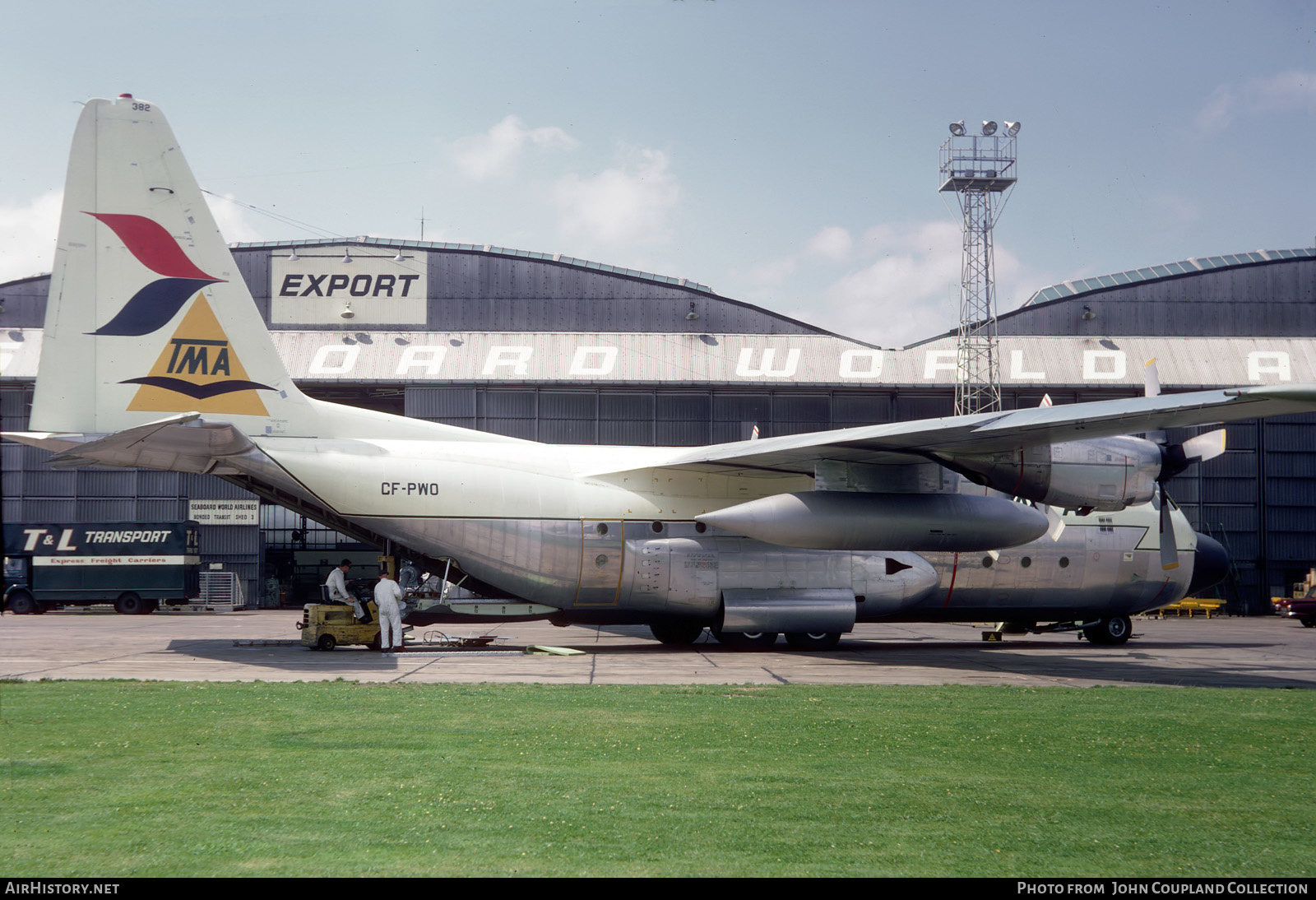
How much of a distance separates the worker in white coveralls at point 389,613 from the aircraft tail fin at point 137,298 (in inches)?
138

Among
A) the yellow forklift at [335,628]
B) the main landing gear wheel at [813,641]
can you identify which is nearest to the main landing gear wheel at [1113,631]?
the main landing gear wheel at [813,641]

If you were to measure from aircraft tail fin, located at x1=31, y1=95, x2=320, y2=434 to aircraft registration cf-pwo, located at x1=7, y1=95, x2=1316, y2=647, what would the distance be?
3cm

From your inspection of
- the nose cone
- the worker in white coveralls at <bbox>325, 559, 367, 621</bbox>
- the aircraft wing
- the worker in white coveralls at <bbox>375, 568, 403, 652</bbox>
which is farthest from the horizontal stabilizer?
the nose cone

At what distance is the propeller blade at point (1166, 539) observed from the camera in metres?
18.3

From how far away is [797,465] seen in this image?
703 inches

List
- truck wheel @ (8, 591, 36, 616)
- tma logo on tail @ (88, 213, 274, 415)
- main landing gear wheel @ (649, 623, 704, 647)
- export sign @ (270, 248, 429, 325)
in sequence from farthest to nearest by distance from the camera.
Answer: export sign @ (270, 248, 429, 325) < truck wheel @ (8, 591, 36, 616) < main landing gear wheel @ (649, 623, 704, 647) < tma logo on tail @ (88, 213, 274, 415)

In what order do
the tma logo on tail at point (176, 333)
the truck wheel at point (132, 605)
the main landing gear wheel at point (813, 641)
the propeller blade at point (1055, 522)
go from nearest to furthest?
1. the tma logo on tail at point (176, 333)
2. the main landing gear wheel at point (813, 641)
3. the propeller blade at point (1055, 522)
4. the truck wheel at point (132, 605)

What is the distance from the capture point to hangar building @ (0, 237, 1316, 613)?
38812 mm

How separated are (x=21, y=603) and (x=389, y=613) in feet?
78.5

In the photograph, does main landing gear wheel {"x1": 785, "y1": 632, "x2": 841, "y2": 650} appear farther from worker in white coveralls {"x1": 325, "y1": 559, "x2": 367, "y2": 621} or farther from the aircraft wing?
worker in white coveralls {"x1": 325, "y1": 559, "x2": 367, "y2": 621}

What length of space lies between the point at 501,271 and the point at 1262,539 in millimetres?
33485

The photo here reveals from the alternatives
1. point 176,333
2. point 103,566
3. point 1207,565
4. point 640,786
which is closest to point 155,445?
point 176,333

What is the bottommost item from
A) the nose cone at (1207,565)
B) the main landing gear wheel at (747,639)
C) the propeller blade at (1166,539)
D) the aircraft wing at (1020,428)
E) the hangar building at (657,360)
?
the main landing gear wheel at (747,639)

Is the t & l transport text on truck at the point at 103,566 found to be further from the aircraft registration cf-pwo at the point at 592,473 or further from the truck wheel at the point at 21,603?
the aircraft registration cf-pwo at the point at 592,473
